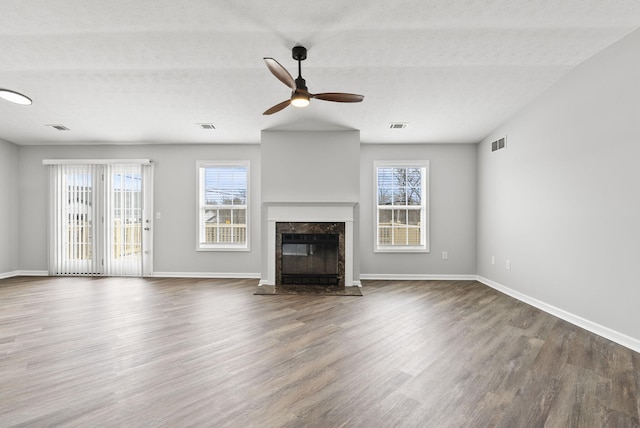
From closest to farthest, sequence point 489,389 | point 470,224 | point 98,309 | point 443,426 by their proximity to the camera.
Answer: point 443,426 → point 489,389 → point 98,309 → point 470,224

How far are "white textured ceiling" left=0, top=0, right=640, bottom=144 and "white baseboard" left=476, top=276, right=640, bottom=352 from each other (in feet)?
8.40

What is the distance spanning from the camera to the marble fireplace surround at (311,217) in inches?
183

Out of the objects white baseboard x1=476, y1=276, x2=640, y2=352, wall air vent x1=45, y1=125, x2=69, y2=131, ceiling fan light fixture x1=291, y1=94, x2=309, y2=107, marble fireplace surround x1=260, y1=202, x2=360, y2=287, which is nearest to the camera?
white baseboard x1=476, y1=276, x2=640, y2=352

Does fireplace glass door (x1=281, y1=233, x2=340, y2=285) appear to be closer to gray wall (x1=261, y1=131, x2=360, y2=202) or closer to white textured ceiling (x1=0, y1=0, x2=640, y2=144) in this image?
gray wall (x1=261, y1=131, x2=360, y2=202)

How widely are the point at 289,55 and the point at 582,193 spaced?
3310 mm

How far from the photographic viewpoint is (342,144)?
15.5 ft

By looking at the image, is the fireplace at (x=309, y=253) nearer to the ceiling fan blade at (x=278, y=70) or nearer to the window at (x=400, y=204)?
the window at (x=400, y=204)

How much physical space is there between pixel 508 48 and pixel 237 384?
3556 mm

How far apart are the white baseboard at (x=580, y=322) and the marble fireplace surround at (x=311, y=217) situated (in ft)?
7.43

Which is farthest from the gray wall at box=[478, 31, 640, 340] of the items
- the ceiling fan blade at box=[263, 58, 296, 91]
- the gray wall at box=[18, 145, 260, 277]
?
the gray wall at box=[18, 145, 260, 277]

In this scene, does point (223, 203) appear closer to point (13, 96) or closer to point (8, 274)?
point (13, 96)

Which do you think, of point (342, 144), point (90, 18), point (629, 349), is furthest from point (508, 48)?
point (90, 18)

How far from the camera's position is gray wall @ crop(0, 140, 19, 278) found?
5195 mm

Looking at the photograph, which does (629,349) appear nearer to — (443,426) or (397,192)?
(443,426)
